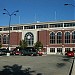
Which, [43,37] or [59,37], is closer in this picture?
[59,37]

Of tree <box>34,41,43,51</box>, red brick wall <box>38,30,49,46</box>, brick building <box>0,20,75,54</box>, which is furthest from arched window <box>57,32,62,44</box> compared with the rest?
tree <box>34,41,43,51</box>

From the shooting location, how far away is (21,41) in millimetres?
94625

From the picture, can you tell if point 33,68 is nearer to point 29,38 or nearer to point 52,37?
point 52,37

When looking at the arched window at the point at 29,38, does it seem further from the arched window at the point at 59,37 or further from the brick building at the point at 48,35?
the arched window at the point at 59,37

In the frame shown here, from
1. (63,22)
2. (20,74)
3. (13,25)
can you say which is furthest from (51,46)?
(20,74)

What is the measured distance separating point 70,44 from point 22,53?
3571 cm

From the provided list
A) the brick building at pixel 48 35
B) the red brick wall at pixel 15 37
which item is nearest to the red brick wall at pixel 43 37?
the brick building at pixel 48 35

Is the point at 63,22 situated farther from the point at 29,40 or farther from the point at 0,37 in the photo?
the point at 0,37

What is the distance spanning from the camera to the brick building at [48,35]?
88.9 meters

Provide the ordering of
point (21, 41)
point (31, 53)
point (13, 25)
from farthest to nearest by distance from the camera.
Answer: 1. point (13, 25)
2. point (21, 41)
3. point (31, 53)

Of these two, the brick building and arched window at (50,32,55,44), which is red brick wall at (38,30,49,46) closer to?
the brick building

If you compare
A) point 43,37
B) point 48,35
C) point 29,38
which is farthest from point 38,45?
point 29,38

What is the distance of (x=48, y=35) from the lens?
9294cm

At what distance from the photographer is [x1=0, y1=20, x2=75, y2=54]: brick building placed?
292ft
